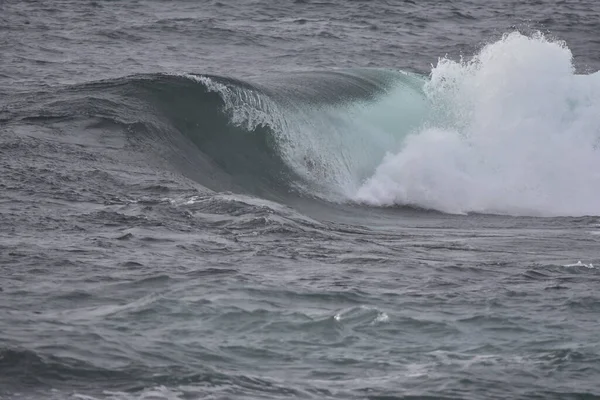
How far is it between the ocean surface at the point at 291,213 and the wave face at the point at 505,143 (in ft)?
0.17

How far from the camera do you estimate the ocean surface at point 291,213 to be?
28.6 feet

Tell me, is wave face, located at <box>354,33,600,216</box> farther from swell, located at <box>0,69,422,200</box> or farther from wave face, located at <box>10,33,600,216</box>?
swell, located at <box>0,69,422,200</box>

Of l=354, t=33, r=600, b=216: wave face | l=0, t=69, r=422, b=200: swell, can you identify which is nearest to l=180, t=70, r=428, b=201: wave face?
l=0, t=69, r=422, b=200: swell

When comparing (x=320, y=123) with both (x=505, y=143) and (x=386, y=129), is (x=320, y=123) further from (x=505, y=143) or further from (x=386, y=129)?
(x=505, y=143)

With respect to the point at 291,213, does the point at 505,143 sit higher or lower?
higher

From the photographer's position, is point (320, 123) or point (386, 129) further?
point (386, 129)

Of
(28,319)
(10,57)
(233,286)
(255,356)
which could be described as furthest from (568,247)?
(10,57)

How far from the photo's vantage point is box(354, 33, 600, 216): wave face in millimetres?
18562

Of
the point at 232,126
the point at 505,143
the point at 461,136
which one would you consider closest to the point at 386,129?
the point at 461,136

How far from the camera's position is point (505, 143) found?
20.6 meters

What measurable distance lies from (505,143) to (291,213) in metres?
7.73

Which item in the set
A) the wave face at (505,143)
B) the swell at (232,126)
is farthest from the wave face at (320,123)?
the wave face at (505,143)

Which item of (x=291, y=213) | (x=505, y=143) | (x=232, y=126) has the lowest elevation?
(x=291, y=213)

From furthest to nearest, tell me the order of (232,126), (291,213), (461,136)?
(461,136) < (232,126) < (291,213)
